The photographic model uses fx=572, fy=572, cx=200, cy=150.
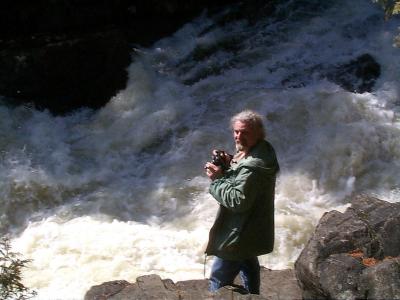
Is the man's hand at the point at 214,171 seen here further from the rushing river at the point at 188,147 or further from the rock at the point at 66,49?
the rock at the point at 66,49

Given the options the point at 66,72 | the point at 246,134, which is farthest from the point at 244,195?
the point at 66,72

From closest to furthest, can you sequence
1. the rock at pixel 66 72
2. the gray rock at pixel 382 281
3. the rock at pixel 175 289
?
the gray rock at pixel 382 281 < the rock at pixel 175 289 < the rock at pixel 66 72

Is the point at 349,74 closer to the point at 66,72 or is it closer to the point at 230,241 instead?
the point at 66,72

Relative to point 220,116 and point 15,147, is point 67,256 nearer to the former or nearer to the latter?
point 15,147

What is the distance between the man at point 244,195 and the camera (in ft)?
12.1

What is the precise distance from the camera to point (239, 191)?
3664 millimetres

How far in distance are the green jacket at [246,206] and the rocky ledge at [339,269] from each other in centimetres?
36

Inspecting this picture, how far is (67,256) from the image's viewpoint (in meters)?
6.50

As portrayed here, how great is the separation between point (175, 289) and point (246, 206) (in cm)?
158

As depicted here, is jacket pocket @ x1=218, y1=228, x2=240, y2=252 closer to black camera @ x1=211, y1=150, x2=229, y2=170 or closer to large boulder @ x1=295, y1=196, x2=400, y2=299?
black camera @ x1=211, y1=150, x2=229, y2=170

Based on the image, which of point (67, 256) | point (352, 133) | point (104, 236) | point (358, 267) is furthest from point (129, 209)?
point (358, 267)

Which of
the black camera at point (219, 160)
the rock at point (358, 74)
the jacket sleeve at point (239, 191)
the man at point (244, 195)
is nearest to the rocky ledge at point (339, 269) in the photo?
the man at point (244, 195)

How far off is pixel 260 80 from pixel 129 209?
11.8 feet

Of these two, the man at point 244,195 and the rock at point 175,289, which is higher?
the man at point 244,195
